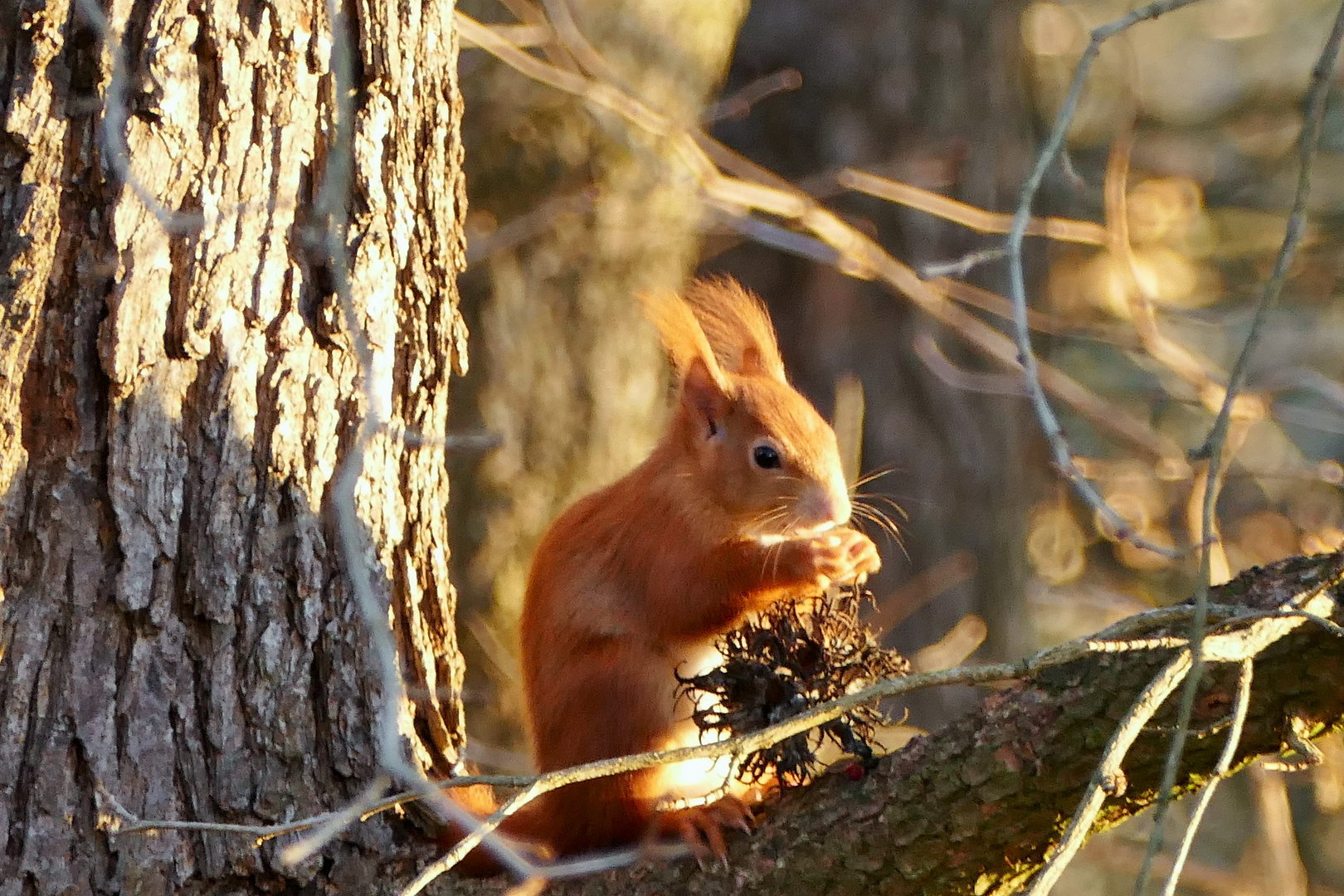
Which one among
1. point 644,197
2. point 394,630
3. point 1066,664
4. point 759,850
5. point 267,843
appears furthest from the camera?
point 644,197

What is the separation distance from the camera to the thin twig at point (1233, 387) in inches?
44.2

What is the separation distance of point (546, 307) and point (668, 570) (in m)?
1.87

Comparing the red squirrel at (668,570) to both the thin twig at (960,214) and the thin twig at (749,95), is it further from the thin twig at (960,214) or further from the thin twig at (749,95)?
the thin twig at (749,95)

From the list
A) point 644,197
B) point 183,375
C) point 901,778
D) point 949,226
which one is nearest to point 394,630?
point 183,375

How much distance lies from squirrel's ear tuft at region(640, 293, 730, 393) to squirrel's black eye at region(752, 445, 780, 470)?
0.14m

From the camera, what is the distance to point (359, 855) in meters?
1.78

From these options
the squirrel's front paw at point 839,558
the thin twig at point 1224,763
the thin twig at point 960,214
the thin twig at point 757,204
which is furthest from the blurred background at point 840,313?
the thin twig at point 1224,763

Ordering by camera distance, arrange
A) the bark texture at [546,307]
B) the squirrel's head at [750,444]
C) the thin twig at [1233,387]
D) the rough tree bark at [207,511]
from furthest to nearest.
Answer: the bark texture at [546,307] → the squirrel's head at [750,444] → the rough tree bark at [207,511] → the thin twig at [1233,387]

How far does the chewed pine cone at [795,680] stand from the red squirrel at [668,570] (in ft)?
A: 0.77

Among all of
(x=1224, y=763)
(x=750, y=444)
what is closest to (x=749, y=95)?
(x=750, y=444)

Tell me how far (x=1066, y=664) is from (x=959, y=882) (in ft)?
0.85

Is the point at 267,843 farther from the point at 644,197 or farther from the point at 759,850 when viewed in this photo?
the point at 644,197

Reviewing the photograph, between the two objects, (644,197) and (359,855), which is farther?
(644,197)

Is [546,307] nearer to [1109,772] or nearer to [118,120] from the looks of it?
[118,120]
